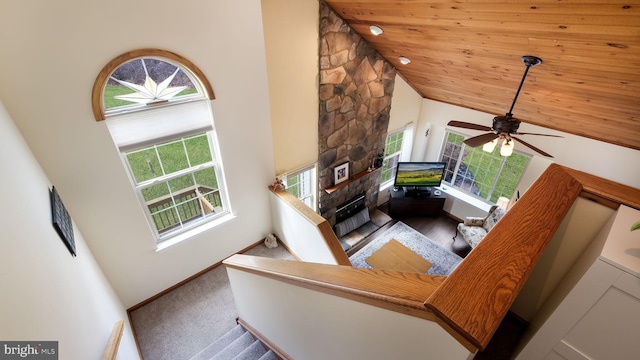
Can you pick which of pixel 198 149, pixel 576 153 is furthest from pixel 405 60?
pixel 198 149

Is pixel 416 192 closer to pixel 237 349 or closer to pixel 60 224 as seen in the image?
pixel 237 349

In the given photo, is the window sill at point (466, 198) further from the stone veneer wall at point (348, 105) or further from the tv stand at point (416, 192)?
the stone veneer wall at point (348, 105)

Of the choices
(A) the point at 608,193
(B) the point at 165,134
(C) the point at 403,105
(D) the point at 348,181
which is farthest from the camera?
(C) the point at 403,105

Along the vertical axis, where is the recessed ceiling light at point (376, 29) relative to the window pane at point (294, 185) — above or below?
above

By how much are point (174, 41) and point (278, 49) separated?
47.1 inches

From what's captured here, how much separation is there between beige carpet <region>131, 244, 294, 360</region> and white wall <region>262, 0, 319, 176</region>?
1.82 m

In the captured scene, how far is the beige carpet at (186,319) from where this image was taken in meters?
3.04

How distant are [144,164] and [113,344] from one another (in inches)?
65.6

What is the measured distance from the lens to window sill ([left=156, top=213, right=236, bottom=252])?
128 inches

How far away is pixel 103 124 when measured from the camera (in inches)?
93.4

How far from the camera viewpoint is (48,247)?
155 centimetres

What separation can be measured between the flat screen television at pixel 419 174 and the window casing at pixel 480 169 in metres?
0.54

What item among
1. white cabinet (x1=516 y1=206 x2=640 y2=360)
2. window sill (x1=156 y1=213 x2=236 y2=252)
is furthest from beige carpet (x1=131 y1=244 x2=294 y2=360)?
white cabinet (x1=516 y1=206 x2=640 y2=360)

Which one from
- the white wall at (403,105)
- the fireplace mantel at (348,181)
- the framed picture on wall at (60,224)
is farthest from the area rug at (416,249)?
the framed picture on wall at (60,224)
